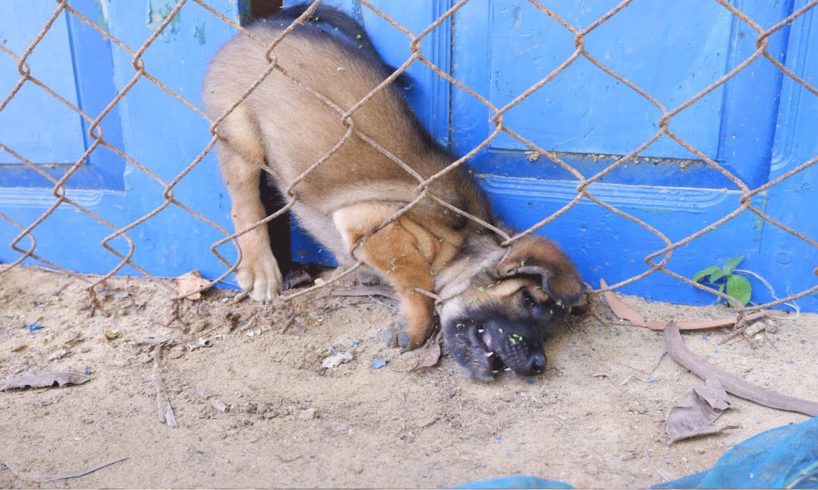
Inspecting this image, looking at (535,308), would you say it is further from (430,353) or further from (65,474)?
(65,474)

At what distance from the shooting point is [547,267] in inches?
112

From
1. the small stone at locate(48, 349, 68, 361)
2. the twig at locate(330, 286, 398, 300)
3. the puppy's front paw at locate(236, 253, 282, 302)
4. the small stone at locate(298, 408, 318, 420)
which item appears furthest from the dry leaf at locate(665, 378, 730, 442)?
the small stone at locate(48, 349, 68, 361)

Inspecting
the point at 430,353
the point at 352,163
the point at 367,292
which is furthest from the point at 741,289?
the point at 352,163

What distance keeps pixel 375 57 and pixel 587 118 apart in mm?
971

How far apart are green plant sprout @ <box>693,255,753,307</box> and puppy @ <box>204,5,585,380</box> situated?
62 centimetres

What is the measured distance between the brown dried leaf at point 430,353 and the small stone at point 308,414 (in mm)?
469

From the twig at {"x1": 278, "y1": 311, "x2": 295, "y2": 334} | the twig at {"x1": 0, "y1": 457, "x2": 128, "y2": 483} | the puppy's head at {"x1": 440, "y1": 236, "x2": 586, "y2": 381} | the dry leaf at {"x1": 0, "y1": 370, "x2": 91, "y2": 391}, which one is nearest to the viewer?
the twig at {"x1": 0, "y1": 457, "x2": 128, "y2": 483}

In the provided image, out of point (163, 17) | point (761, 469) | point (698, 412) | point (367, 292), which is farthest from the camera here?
point (367, 292)

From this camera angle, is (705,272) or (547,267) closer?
(547,267)

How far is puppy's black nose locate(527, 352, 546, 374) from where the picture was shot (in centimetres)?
262

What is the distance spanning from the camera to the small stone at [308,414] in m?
2.40

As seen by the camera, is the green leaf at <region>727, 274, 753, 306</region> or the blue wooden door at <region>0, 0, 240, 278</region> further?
the blue wooden door at <region>0, 0, 240, 278</region>

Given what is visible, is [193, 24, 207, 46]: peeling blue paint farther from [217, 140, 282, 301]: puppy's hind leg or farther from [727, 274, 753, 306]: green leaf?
[727, 274, 753, 306]: green leaf

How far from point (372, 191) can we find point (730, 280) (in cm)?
156
